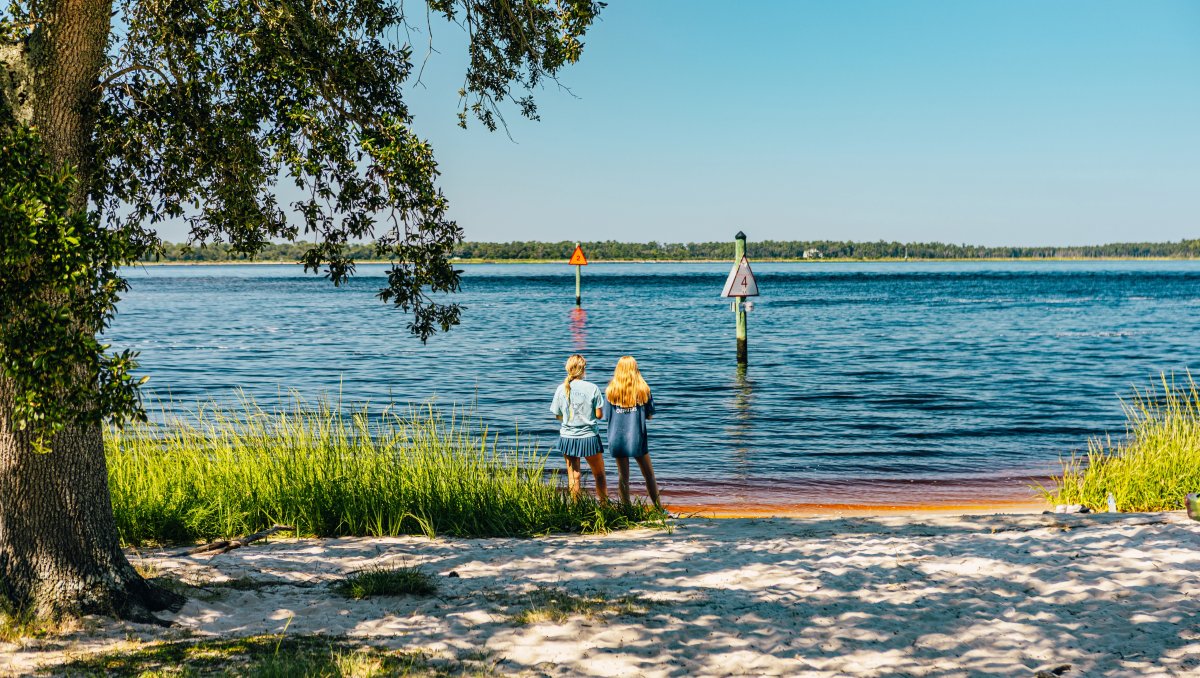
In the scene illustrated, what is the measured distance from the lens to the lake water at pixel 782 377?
15.7m

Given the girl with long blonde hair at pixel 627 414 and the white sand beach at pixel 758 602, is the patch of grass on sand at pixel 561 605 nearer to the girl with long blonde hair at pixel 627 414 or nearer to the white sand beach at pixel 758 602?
the white sand beach at pixel 758 602

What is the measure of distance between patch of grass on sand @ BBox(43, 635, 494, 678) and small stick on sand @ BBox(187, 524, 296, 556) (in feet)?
8.13

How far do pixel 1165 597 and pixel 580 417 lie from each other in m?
5.59

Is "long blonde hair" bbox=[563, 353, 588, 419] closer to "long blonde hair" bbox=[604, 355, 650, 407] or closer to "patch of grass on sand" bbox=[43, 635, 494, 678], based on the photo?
"long blonde hair" bbox=[604, 355, 650, 407]

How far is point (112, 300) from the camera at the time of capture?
523cm

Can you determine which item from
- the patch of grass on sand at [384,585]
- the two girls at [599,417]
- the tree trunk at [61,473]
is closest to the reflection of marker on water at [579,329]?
the two girls at [599,417]

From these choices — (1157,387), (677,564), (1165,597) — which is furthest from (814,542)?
(1157,387)

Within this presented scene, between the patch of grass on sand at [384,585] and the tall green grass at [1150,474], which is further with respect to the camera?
the tall green grass at [1150,474]

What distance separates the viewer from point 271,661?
5.39 m

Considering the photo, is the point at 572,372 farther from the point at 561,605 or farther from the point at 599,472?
the point at 561,605

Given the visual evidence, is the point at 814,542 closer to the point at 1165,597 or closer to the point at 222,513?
the point at 1165,597

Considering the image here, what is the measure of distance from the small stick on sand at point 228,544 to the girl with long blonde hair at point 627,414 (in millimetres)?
3489

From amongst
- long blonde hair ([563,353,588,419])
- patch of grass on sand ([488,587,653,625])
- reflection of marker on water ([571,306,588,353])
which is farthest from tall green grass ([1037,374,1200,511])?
reflection of marker on water ([571,306,588,353])

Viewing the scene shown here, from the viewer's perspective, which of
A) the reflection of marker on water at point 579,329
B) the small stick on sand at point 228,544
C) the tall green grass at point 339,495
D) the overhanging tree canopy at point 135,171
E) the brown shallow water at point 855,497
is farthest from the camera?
the reflection of marker on water at point 579,329
